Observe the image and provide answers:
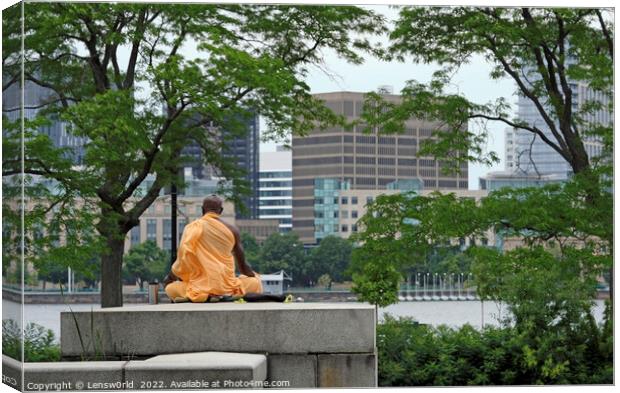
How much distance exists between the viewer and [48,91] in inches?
785

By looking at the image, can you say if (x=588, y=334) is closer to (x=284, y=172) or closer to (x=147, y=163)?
(x=284, y=172)

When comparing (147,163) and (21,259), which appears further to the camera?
(147,163)

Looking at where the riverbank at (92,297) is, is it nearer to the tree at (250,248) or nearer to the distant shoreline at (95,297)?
the distant shoreline at (95,297)

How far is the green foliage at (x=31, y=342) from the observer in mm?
17297

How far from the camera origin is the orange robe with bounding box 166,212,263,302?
18844 millimetres

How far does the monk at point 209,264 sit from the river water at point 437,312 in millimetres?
1120

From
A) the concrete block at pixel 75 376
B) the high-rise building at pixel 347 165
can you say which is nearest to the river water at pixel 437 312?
the high-rise building at pixel 347 165

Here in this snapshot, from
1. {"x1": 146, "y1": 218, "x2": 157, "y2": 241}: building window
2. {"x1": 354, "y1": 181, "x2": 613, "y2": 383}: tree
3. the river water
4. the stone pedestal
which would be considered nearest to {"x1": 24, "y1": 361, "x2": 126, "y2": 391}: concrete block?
the stone pedestal

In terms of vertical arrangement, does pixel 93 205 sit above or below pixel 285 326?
above

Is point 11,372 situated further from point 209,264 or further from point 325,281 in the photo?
point 325,281

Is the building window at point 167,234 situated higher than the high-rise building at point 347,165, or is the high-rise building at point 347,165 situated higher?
the high-rise building at point 347,165

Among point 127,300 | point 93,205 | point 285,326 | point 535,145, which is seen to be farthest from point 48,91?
Answer: point 535,145

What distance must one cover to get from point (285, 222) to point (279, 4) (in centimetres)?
275

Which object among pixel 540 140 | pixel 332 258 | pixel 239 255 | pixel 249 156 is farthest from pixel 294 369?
pixel 540 140
